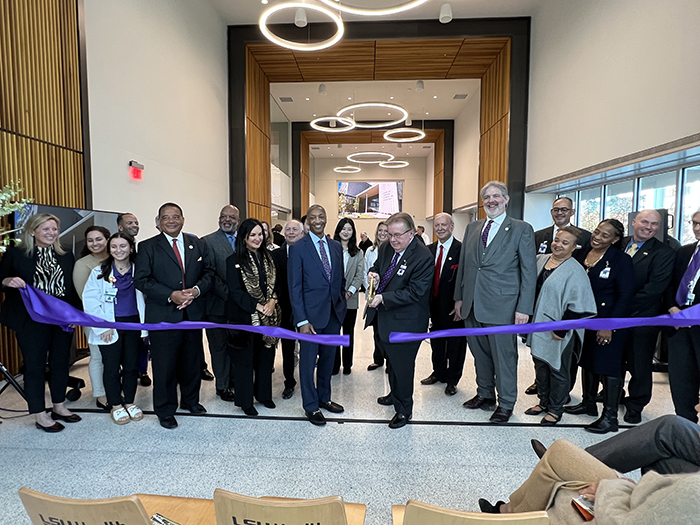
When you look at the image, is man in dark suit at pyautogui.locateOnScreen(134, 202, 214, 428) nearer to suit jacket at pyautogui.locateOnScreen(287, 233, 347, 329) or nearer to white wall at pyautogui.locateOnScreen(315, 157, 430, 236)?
suit jacket at pyautogui.locateOnScreen(287, 233, 347, 329)

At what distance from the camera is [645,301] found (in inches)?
134

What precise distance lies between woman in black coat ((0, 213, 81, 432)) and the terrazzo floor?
1.13 ft

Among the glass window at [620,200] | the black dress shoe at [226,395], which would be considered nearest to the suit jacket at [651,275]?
the glass window at [620,200]

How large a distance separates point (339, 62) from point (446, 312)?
7901mm

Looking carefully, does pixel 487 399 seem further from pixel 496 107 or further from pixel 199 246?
pixel 496 107

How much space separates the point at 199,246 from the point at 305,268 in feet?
3.29

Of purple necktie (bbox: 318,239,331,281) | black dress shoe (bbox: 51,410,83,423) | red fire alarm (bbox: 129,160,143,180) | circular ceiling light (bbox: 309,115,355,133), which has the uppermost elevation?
circular ceiling light (bbox: 309,115,355,133)

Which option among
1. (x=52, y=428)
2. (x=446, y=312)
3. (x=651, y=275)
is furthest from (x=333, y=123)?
(x=52, y=428)

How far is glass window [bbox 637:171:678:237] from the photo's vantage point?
217 inches

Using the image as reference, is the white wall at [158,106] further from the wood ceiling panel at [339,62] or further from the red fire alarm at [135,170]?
the wood ceiling panel at [339,62]

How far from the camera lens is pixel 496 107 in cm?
955

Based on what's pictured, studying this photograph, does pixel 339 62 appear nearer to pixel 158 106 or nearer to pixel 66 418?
pixel 158 106

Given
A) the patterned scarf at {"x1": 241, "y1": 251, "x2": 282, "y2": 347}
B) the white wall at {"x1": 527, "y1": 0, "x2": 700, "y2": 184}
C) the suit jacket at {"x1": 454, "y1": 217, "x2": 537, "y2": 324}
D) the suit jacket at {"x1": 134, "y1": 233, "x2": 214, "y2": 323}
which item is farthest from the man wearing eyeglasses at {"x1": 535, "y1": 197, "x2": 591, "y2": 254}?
the suit jacket at {"x1": 134, "y1": 233, "x2": 214, "y2": 323}

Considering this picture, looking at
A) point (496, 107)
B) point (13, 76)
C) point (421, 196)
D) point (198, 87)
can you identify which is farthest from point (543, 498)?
point (421, 196)
